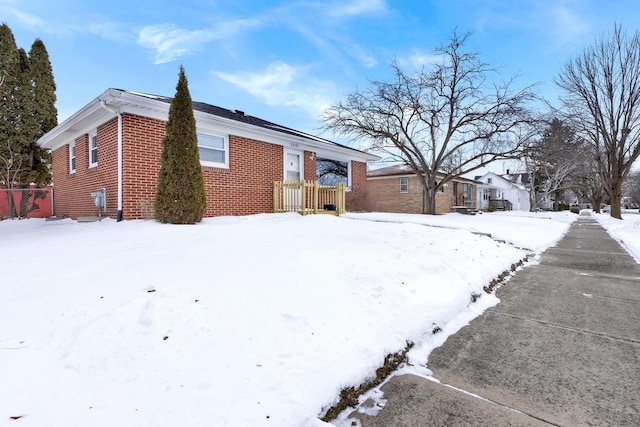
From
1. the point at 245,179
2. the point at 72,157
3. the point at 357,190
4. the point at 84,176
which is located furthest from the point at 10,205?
the point at 357,190

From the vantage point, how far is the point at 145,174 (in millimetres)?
8336

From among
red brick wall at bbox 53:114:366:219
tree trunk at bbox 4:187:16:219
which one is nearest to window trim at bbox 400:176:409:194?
red brick wall at bbox 53:114:366:219

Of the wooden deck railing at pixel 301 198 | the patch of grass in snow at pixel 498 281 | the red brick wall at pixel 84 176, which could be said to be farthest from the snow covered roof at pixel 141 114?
the patch of grass in snow at pixel 498 281

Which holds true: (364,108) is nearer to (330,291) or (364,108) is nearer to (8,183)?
(330,291)

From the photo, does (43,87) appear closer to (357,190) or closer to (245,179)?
(245,179)

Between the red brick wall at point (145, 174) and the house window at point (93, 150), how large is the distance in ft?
0.68

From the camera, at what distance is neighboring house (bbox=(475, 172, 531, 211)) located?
1527 inches

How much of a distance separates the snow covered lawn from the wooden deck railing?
6.10 m

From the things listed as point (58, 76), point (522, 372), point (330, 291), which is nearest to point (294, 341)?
point (330, 291)

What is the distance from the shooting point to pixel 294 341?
7.61 ft

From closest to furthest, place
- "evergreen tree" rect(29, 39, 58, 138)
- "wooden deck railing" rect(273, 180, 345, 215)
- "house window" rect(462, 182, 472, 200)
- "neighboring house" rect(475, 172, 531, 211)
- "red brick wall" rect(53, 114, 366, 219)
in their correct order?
1. "red brick wall" rect(53, 114, 366, 219)
2. "wooden deck railing" rect(273, 180, 345, 215)
3. "evergreen tree" rect(29, 39, 58, 138)
4. "house window" rect(462, 182, 472, 200)
5. "neighboring house" rect(475, 172, 531, 211)

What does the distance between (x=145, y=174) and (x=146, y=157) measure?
467 millimetres

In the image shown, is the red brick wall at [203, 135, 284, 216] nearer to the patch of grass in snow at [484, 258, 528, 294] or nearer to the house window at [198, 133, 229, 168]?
the house window at [198, 133, 229, 168]

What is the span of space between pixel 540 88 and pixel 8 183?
27.0 metres
